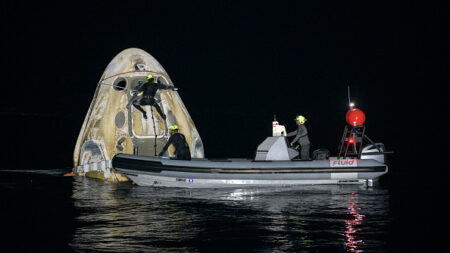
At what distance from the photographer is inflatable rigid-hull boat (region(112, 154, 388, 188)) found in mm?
17375

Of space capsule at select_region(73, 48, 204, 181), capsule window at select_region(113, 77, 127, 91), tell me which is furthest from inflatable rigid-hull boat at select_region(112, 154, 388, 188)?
capsule window at select_region(113, 77, 127, 91)

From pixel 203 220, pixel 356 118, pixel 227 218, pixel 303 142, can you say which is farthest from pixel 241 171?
pixel 203 220

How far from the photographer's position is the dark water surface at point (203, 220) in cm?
1008

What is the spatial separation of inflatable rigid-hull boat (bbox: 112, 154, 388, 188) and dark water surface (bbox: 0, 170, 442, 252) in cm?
A: 31

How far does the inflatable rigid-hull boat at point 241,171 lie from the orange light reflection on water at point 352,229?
2743mm

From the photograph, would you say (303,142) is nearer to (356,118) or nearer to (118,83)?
(356,118)

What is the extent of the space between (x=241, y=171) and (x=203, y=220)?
5.15 m

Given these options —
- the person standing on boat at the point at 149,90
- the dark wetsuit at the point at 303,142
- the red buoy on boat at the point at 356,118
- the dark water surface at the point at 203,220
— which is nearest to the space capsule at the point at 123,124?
the person standing on boat at the point at 149,90

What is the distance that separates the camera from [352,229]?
11406 mm

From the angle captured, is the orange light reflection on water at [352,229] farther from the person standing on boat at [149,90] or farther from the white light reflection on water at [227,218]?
the person standing on boat at [149,90]

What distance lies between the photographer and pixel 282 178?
17.7m

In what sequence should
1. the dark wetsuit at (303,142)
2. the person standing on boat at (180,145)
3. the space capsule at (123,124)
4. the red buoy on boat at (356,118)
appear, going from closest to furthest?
the person standing on boat at (180,145), the red buoy on boat at (356,118), the dark wetsuit at (303,142), the space capsule at (123,124)

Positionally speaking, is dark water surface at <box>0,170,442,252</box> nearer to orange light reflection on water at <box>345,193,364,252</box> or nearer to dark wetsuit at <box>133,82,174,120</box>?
orange light reflection on water at <box>345,193,364,252</box>

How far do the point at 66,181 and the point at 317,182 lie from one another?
9139 mm
